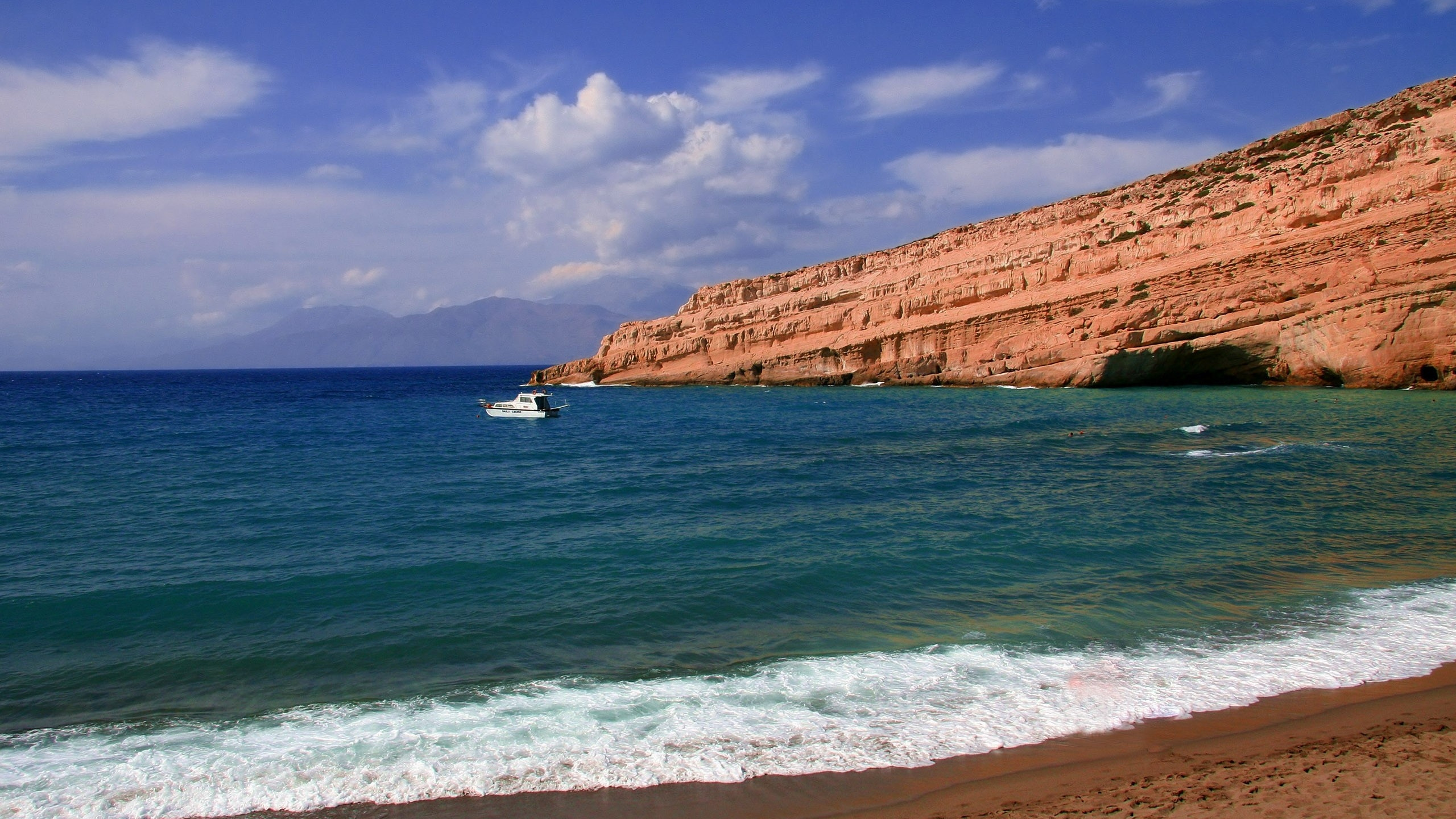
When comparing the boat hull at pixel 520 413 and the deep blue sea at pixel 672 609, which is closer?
the deep blue sea at pixel 672 609

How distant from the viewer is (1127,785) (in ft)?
16.5

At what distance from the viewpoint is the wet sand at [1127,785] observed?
184 inches

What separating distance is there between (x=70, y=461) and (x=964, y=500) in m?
25.1

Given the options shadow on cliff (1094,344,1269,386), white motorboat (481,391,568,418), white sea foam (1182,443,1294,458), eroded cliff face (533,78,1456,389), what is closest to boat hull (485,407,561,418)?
white motorboat (481,391,568,418)

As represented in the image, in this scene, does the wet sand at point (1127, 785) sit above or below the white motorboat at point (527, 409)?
below

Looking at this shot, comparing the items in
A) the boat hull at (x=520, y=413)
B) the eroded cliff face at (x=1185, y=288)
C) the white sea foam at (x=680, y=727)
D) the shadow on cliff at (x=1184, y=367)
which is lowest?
the white sea foam at (x=680, y=727)

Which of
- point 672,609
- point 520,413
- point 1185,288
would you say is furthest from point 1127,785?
point 1185,288

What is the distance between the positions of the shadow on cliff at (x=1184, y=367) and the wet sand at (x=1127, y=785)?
1349 inches

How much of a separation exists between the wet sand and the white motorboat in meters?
33.8

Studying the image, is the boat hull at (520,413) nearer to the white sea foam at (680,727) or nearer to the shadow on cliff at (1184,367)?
the shadow on cliff at (1184,367)

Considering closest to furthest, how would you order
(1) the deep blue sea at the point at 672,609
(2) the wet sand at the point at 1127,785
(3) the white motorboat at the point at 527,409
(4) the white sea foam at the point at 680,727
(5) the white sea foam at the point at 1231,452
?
(2) the wet sand at the point at 1127,785
(4) the white sea foam at the point at 680,727
(1) the deep blue sea at the point at 672,609
(5) the white sea foam at the point at 1231,452
(3) the white motorboat at the point at 527,409

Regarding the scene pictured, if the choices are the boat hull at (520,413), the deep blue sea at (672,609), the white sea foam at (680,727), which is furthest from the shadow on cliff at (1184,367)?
the white sea foam at (680,727)

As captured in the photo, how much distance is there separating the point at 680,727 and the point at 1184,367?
38944mm

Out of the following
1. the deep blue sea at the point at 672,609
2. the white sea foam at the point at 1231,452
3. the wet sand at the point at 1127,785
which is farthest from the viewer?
the white sea foam at the point at 1231,452
